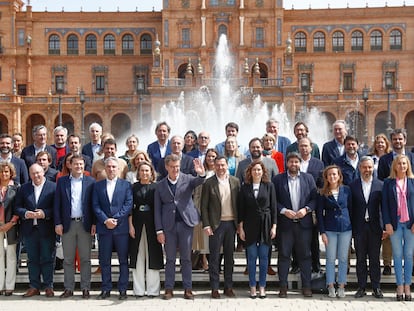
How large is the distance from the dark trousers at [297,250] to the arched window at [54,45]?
51.7 metres

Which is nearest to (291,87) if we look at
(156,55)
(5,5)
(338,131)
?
(156,55)

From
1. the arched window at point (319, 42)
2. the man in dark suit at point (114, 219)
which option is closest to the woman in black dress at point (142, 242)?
the man in dark suit at point (114, 219)

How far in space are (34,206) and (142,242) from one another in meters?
1.88

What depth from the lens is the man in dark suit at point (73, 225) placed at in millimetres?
10391

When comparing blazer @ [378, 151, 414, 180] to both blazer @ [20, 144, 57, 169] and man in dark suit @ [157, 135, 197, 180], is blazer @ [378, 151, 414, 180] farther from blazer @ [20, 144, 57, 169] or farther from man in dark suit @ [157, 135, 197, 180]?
blazer @ [20, 144, 57, 169]

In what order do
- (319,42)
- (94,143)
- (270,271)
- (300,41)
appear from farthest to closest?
(319,42) → (300,41) → (94,143) → (270,271)

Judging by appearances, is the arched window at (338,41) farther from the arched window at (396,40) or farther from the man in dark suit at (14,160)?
the man in dark suit at (14,160)

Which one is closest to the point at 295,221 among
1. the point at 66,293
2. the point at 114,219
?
the point at 114,219

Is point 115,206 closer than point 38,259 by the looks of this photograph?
Yes

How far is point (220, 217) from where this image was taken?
10367 millimetres

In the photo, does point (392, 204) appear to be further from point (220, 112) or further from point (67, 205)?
point (220, 112)

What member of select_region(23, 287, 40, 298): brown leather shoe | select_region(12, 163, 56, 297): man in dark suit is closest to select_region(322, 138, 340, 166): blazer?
select_region(12, 163, 56, 297): man in dark suit

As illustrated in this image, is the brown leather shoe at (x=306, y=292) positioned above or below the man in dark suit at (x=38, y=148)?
below

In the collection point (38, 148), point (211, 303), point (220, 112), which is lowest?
point (211, 303)
